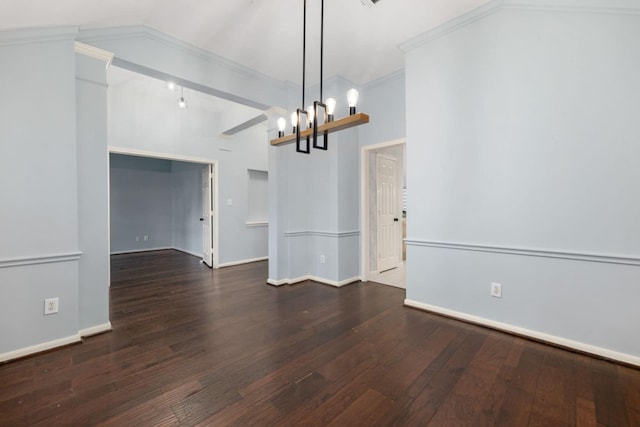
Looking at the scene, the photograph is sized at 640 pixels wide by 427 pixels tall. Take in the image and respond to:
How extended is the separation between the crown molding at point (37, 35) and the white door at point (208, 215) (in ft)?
10.6

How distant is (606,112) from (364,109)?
2612 millimetres

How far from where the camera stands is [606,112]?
2045 mm

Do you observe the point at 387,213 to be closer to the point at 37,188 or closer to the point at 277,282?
the point at 277,282

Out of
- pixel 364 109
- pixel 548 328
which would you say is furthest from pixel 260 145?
pixel 548 328

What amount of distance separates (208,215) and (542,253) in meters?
5.19

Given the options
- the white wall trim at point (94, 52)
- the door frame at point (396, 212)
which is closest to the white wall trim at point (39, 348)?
the white wall trim at point (94, 52)

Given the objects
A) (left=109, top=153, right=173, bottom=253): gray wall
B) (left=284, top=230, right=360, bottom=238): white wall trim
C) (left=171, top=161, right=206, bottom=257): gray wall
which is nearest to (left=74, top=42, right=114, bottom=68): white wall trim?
(left=284, top=230, right=360, bottom=238): white wall trim

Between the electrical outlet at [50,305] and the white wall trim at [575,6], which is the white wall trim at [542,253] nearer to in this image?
the white wall trim at [575,6]

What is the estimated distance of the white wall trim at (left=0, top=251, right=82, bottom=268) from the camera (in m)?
2.04

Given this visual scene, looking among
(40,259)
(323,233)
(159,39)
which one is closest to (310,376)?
(40,259)

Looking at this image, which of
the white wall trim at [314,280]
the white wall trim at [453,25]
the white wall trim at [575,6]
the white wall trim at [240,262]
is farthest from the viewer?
the white wall trim at [240,262]

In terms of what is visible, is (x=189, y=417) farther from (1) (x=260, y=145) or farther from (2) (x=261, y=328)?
(1) (x=260, y=145)

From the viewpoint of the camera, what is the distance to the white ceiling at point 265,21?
2.11 m

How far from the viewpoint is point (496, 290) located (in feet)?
8.38
